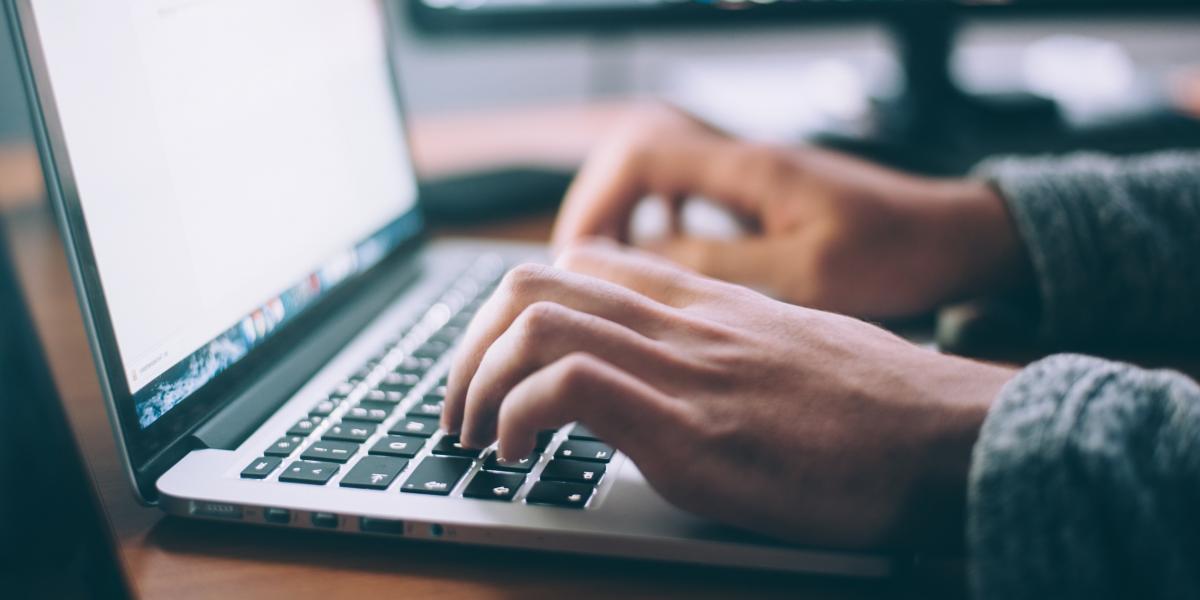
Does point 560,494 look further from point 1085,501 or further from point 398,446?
point 1085,501

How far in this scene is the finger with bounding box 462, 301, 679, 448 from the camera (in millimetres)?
349

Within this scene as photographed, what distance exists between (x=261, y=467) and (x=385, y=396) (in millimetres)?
76

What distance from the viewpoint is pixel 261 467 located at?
1.24 feet

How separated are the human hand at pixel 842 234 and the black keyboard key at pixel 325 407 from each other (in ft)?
0.81

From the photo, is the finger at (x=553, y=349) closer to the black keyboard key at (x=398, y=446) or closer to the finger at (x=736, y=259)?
the black keyboard key at (x=398, y=446)

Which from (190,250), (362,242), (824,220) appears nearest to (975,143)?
(824,220)

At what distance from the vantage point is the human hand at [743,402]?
32 cm

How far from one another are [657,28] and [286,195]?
17.6 inches

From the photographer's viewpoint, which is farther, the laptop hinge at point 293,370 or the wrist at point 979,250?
the wrist at point 979,250

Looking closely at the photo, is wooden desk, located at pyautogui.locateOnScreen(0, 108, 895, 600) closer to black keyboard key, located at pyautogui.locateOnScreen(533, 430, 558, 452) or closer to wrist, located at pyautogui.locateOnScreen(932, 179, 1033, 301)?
black keyboard key, located at pyautogui.locateOnScreen(533, 430, 558, 452)

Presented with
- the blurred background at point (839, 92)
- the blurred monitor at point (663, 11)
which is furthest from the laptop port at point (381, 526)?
the blurred monitor at point (663, 11)

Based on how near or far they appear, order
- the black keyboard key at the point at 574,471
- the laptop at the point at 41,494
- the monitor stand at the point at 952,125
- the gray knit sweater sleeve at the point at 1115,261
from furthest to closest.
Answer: the monitor stand at the point at 952,125
the gray knit sweater sleeve at the point at 1115,261
the black keyboard key at the point at 574,471
the laptop at the point at 41,494

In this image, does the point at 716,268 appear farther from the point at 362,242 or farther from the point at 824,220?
the point at 362,242

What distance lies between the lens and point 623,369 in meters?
0.35
